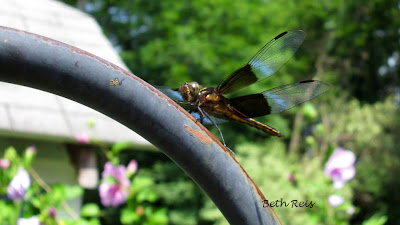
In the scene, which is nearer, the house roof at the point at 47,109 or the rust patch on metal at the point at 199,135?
the rust patch on metal at the point at 199,135

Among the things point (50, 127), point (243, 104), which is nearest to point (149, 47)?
point (50, 127)

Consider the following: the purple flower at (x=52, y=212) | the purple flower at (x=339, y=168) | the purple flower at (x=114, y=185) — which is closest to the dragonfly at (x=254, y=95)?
the purple flower at (x=339, y=168)

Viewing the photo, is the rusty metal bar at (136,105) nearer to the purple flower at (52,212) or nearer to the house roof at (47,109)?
the purple flower at (52,212)

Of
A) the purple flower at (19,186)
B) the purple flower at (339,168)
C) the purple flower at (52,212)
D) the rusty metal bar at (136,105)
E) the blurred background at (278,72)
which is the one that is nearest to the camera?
the rusty metal bar at (136,105)

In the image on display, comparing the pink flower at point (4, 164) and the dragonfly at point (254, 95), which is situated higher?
the pink flower at point (4, 164)

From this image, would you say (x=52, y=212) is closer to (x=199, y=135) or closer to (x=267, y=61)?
(x=267, y=61)

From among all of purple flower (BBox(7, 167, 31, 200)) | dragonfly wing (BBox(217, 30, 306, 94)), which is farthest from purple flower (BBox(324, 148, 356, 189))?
purple flower (BBox(7, 167, 31, 200))
